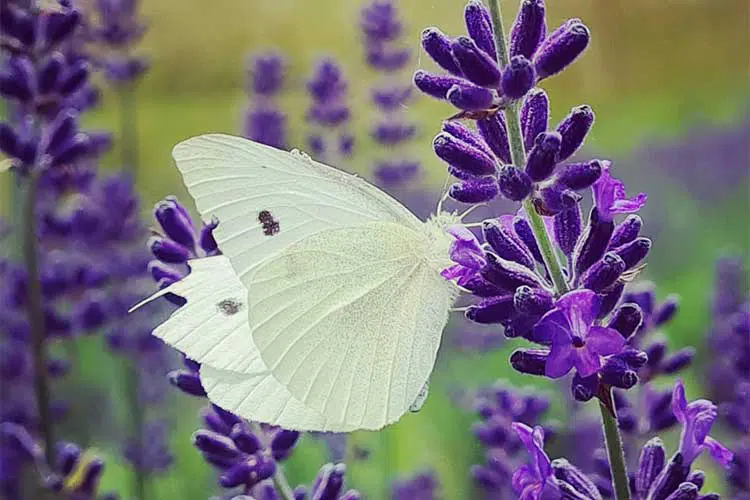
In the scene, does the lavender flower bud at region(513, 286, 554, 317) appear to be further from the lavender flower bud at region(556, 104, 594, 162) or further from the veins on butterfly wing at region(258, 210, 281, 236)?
the veins on butterfly wing at region(258, 210, 281, 236)

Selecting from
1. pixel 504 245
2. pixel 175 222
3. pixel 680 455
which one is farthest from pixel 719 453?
pixel 175 222

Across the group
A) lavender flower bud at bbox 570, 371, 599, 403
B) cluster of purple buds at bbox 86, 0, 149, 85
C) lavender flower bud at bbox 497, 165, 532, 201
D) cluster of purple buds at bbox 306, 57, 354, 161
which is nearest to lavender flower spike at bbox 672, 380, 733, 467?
lavender flower bud at bbox 570, 371, 599, 403

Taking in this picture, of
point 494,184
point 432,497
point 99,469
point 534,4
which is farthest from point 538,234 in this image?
point 432,497

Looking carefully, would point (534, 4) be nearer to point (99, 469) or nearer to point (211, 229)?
point (211, 229)

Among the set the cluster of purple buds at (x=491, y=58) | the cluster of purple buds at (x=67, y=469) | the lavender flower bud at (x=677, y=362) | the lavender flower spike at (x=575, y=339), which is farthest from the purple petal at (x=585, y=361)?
the cluster of purple buds at (x=67, y=469)

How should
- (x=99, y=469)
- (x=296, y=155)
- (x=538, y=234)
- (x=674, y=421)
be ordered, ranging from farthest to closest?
1. (x=99, y=469)
2. (x=674, y=421)
3. (x=296, y=155)
4. (x=538, y=234)

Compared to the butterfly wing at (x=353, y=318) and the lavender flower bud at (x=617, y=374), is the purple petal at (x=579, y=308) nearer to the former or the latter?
the lavender flower bud at (x=617, y=374)

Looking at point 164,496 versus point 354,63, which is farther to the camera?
A: point 354,63
